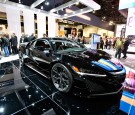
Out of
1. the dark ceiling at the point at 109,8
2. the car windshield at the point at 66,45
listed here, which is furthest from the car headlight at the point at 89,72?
the dark ceiling at the point at 109,8

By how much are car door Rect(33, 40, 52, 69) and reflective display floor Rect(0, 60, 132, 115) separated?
572mm

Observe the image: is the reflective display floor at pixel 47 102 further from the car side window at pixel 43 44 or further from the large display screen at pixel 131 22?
the large display screen at pixel 131 22

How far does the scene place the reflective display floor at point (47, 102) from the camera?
1822 millimetres

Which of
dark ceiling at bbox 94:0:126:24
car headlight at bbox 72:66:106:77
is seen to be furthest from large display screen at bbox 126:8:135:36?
car headlight at bbox 72:66:106:77

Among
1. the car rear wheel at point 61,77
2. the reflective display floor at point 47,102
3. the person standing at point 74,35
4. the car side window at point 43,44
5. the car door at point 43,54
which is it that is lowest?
the reflective display floor at point 47,102

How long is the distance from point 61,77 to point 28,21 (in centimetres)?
894

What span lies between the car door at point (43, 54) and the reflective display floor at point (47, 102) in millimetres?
572

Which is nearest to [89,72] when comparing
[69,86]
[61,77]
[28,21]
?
[69,86]

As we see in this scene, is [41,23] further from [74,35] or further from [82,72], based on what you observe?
[82,72]

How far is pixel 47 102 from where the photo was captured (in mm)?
2061

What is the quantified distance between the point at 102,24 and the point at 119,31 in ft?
10.3

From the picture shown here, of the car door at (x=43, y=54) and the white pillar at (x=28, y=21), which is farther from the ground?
the white pillar at (x=28, y=21)

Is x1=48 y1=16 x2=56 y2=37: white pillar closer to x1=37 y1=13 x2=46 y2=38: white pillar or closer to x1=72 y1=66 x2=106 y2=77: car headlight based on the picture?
x1=37 y1=13 x2=46 y2=38: white pillar

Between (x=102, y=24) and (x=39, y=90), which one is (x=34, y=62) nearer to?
(x=39, y=90)
